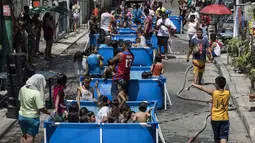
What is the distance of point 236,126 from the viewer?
1420 centimetres

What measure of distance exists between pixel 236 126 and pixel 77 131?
189 inches

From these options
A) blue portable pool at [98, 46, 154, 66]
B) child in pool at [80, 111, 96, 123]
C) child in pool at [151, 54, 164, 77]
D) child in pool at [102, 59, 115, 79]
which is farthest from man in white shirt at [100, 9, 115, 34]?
child in pool at [80, 111, 96, 123]

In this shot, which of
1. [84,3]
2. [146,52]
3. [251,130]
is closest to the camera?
[251,130]

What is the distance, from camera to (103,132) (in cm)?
1071

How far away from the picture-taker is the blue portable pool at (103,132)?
10695 mm

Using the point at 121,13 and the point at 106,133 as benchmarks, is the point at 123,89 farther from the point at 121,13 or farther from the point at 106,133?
the point at 121,13

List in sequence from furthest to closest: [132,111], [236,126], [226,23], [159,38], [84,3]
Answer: [84,3] → [226,23] → [159,38] → [236,126] → [132,111]

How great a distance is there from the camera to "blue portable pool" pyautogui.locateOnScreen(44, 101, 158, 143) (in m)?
10.7

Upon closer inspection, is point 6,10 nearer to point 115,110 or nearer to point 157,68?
point 157,68

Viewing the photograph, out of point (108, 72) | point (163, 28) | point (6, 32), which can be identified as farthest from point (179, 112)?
point (163, 28)

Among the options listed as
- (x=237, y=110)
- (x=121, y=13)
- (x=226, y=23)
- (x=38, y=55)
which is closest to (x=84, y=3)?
(x=121, y=13)

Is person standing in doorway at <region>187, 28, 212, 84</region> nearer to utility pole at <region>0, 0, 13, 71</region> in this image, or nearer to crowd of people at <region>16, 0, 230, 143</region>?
crowd of people at <region>16, 0, 230, 143</region>

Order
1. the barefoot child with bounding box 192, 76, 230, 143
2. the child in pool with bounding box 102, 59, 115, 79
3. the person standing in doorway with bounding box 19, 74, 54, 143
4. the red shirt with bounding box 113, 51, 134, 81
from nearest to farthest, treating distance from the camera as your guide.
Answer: the person standing in doorway with bounding box 19, 74, 54, 143, the barefoot child with bounding box 192, 76, 230, 143, the red shirt with bounding box 113, 51, 134, 81, the child in pool with bounding box 102, 59, 115, 79

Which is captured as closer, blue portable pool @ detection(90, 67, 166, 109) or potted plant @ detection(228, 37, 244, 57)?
blue portable pool @ detection(90, 67, 166, 109)
